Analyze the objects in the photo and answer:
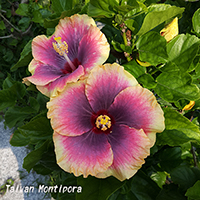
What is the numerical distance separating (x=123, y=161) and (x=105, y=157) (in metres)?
0.07

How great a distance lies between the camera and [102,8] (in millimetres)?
802

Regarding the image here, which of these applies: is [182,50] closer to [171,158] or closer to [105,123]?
[105,123]

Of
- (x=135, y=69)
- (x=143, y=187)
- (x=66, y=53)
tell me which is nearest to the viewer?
(x=135, y=69)

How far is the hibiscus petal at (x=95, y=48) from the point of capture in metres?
0.80

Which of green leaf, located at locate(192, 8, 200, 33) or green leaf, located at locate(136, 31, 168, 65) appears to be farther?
green leaf, located at locate(192, 8, 200, 33)

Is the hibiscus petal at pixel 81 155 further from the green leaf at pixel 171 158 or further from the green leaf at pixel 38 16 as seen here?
the green leaf at pixel 38 16

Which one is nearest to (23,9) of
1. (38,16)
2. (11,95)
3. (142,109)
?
(38,16)

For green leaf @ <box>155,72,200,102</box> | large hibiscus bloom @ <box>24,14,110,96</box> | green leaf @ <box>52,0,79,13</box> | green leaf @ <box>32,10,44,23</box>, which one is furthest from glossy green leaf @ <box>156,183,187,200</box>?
green leaf @ <box>32,10,44,23</box>

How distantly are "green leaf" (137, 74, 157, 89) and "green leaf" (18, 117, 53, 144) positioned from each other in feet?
1.65

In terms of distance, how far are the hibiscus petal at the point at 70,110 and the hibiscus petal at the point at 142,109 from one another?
0.48 ft

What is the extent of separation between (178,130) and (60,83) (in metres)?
0.54

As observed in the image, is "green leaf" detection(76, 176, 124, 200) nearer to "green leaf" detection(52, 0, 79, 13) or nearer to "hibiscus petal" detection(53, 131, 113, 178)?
"hibiscus petal" detection(53, 131, 113, 178)

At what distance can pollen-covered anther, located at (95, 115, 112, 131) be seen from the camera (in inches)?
31.8

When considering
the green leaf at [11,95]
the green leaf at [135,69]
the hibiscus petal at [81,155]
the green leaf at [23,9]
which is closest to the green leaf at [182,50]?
the green leaf at [135,69]
